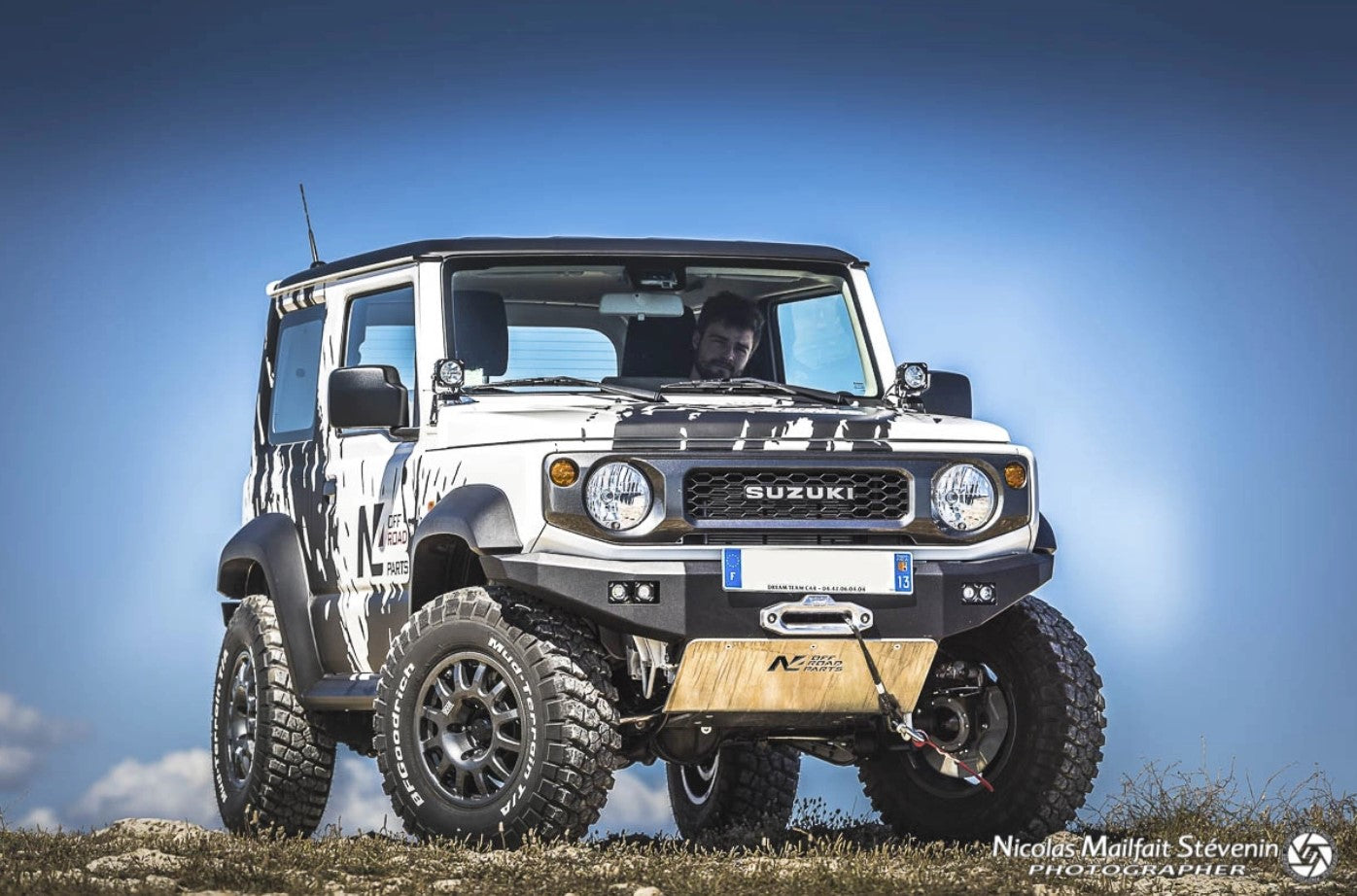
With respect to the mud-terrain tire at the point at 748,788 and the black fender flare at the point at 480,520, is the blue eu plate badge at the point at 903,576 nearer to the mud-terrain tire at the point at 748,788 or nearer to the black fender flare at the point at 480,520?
the black fender flare at the point at 480,520

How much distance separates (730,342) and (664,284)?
386 mm

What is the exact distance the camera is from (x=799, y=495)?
8.48 m

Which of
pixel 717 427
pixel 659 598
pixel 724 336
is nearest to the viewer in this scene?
pixel 659 598

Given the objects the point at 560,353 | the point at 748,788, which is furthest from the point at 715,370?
the point at 748,788

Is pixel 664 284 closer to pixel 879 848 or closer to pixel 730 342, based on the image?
pixel 730 342

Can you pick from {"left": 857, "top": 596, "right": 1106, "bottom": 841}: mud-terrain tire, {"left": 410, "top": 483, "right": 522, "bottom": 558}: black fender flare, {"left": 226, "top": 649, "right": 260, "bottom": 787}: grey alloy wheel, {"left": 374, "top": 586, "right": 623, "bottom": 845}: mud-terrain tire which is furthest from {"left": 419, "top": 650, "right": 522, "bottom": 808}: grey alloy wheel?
{"left": 226, "top": 649, "right": 260, "bottom": 787}: grey alloy wheel

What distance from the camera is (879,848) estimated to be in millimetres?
8953

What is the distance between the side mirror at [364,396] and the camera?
9.02 m

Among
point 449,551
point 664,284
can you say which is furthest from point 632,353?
point 449,551

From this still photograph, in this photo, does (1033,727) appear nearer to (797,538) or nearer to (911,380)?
(797,538)

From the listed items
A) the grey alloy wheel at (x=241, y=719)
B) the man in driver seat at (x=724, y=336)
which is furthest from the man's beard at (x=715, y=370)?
the grey alloy wheel at (x=241, y=719)

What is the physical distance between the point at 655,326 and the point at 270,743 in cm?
261

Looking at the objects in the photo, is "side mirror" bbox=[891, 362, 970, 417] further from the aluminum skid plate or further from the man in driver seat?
the aluminum skid plate

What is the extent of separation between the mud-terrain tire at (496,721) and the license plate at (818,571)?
62cm
